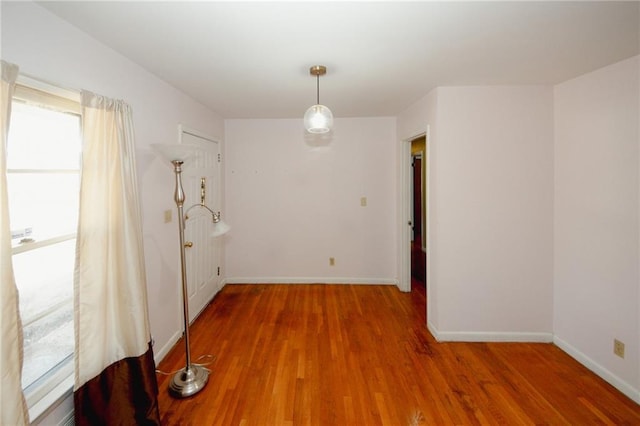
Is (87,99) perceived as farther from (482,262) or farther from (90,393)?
(482,262)

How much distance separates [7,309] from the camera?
116 centimetres

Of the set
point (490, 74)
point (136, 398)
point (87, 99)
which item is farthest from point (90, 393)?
point (490, 74)

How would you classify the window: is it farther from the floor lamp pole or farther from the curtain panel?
the floor lamp pole

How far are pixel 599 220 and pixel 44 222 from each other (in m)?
3.75

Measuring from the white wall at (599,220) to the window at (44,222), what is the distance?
3587 mm

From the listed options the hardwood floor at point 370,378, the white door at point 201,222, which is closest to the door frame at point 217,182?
the white door at point 201,222

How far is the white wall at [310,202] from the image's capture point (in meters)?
4.11

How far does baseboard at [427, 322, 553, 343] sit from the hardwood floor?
57mm

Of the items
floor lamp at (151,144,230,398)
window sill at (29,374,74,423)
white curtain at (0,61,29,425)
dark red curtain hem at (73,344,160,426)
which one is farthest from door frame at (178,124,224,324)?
white curtain at (0,61,29,425)

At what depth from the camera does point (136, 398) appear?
1.76m

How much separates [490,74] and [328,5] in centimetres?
166

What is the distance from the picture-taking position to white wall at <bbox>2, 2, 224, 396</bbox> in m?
1.35

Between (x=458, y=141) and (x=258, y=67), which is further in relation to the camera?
(x=458, y=141)

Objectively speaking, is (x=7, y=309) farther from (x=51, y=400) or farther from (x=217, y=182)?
(x=217, y=182)
